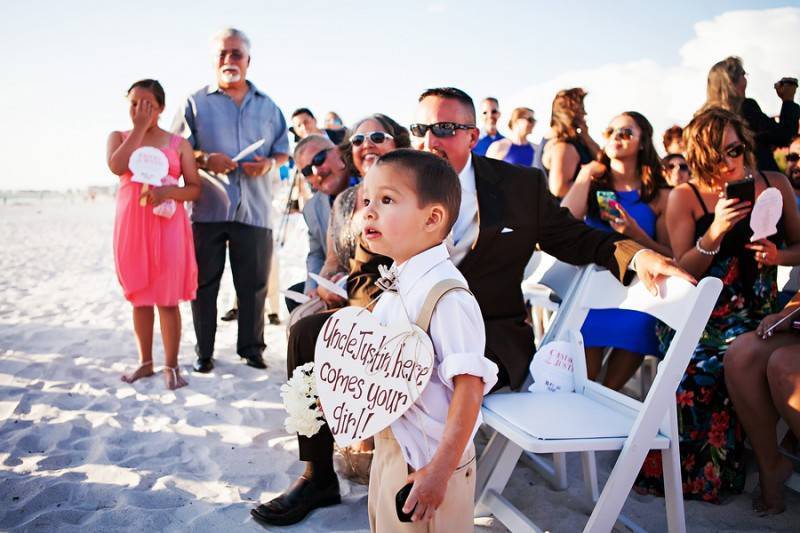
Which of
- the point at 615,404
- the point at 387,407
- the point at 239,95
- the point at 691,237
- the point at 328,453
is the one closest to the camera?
the point at 387,407

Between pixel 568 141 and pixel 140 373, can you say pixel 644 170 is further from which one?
pixel 140 373

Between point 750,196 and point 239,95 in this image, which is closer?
point 750,196

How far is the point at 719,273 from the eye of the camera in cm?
284

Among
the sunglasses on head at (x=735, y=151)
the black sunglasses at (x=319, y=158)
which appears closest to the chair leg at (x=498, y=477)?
the sunglasses on head at (x=735, y=151)

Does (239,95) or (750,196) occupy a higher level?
(239,95)

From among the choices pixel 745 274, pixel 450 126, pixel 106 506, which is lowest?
pixel 106 506

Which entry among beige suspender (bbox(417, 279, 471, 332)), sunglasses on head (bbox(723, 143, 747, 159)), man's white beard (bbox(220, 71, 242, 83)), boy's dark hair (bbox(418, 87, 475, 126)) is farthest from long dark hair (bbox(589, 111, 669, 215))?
man's white beard (bbox(220, 71, 242, 83))

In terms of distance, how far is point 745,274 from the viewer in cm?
280

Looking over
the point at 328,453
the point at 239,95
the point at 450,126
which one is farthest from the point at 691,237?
the point at 239,95

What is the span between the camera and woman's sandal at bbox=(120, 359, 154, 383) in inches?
162

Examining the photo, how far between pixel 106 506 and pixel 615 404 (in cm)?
213

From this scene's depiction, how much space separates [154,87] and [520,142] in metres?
4.20

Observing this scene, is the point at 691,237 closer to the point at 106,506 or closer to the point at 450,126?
the point at 450,126

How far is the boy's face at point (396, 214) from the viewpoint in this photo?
4.79 ft
